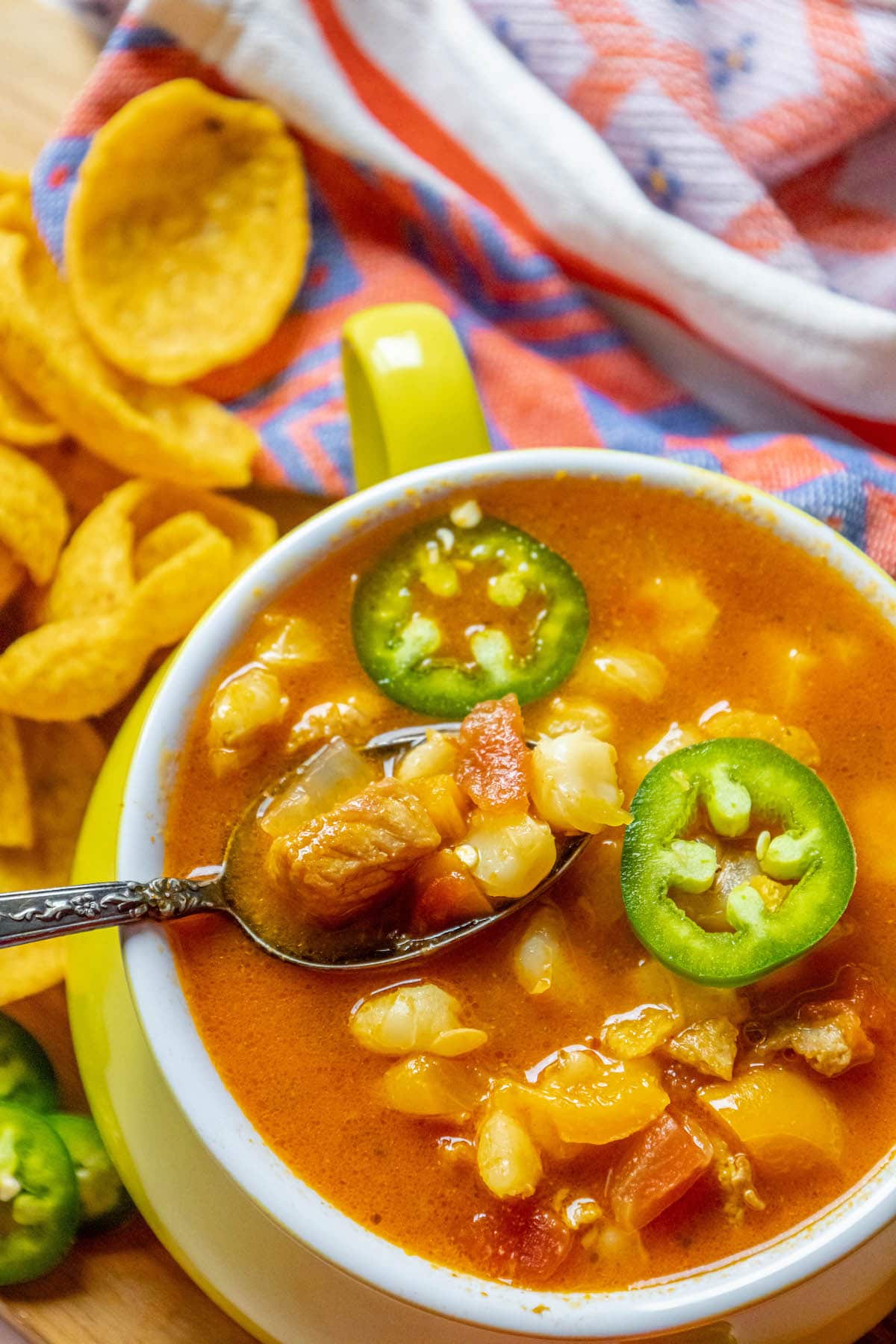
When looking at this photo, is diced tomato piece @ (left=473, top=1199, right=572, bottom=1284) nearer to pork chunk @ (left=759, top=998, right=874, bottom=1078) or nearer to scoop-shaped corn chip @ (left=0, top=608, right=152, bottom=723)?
pork chunk @ (left=759, top=998, right=874, bottom=1078)

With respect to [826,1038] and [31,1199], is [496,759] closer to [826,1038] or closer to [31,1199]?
[826,1038]

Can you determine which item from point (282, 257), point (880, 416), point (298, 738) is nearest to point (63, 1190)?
point (298, 738)

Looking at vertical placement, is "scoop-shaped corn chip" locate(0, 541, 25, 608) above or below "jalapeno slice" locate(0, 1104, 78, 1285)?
above

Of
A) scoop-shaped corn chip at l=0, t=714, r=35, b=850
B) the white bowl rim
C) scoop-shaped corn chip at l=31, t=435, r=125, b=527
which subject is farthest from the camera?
scoop-shaped corn chip at l=31, t=435, r=125, b=527

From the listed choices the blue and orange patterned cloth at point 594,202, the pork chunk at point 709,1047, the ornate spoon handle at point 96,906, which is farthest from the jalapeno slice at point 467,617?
the blue and orange patterned cloth at point 594,202

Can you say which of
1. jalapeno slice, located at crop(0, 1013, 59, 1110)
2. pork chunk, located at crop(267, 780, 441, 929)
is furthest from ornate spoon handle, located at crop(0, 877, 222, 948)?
jalapeno slice, located at crop(0, 1013, 59, 1110)
